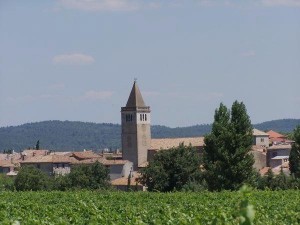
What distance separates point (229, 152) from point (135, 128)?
267ft

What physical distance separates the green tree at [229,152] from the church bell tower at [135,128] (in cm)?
7579

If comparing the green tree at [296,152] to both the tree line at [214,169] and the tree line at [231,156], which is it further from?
the tree line at [231,156]

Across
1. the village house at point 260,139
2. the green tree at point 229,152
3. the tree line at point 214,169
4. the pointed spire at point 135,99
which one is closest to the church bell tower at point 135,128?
the pointed spire at point 135,99

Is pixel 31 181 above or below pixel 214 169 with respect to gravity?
below

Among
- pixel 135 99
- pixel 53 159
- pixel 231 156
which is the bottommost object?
pixel 231 156

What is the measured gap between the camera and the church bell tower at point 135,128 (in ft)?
430

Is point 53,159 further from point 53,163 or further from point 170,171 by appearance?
point 170,171

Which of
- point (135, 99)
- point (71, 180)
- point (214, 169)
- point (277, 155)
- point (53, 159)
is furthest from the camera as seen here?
point (53, 159)

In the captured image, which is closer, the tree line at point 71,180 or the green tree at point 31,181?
the tree line at point 71,180

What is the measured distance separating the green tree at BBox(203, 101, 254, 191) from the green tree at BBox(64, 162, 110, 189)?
24618 mm

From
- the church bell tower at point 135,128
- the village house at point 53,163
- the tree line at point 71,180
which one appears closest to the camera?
the tree line at point 71,180

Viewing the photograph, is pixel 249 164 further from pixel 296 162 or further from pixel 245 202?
pixel 245 202

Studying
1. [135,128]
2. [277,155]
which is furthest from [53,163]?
[277,155]

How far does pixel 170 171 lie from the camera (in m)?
70.6
